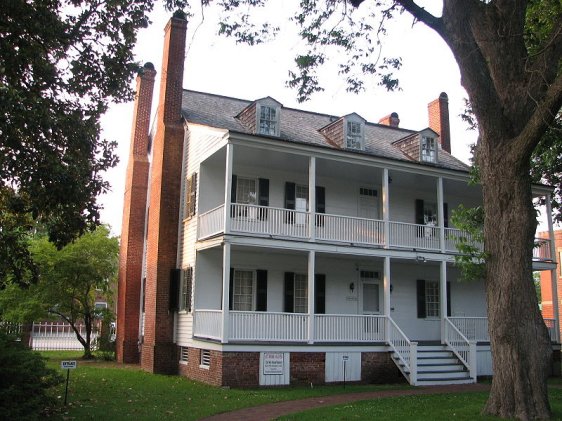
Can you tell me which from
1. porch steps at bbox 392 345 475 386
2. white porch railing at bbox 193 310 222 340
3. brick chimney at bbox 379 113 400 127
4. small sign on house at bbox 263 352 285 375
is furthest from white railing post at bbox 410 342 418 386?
brick chimney at bbox 379 113 400 127

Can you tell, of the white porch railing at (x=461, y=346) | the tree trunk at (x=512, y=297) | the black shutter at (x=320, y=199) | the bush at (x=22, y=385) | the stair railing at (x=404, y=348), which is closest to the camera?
the bush at (x=22, y=385)

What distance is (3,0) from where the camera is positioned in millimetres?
9625

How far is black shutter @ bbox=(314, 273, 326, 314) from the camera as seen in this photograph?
20109mm

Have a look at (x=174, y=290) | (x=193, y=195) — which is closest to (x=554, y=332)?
(x=174, y=290)

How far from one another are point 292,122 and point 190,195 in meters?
5.24

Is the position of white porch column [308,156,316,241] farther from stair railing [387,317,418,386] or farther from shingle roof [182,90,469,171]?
stair railing [387,317,418,386]

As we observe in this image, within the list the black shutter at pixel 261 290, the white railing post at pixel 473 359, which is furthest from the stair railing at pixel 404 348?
the black shutter at pixel 261 290

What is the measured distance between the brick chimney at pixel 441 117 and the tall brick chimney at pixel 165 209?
43.2 feet

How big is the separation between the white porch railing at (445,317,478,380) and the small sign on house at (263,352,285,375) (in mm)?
5881

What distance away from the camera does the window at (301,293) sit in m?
19.9

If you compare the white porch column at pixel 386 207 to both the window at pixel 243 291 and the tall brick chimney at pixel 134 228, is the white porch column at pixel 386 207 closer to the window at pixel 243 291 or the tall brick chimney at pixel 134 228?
the window at pixel 243 291

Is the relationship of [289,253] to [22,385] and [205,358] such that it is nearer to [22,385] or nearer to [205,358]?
[205,358]

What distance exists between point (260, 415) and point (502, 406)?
4.57 meters

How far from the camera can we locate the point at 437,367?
17922 millimetres
